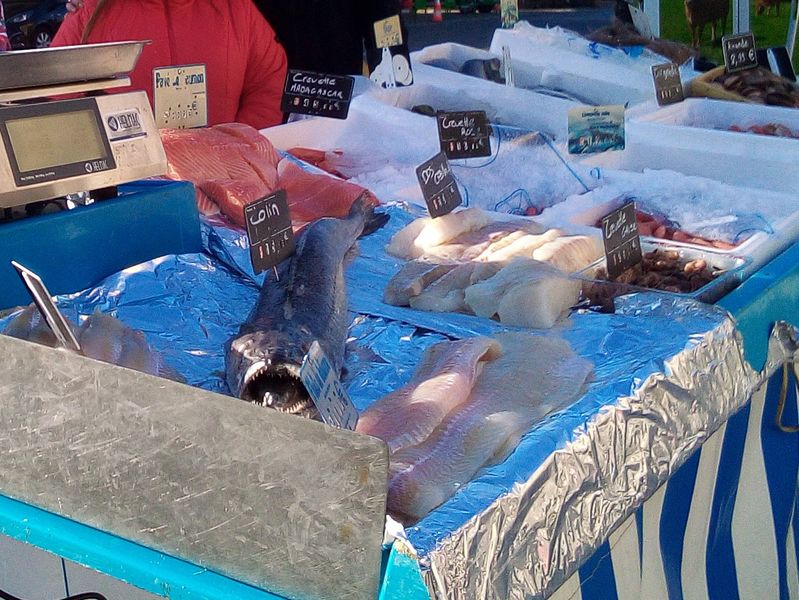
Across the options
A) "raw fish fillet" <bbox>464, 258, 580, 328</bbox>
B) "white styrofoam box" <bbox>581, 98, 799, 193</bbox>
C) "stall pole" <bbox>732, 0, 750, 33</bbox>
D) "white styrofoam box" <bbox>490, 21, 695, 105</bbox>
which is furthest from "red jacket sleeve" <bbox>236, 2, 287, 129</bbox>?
"stall pole" <bbox>732, 0, 750, 33</bbox>

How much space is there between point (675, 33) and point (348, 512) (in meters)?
7.43

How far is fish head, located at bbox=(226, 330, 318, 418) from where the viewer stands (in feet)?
5.21

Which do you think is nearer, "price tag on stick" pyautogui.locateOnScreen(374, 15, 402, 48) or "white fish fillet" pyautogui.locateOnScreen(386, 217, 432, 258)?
"white fish fillet" pyautogui.locateOnScreen(386, 217, 432, 258)

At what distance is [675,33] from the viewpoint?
306 inches

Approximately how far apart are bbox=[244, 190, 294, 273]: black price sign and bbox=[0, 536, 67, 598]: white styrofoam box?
773 mm

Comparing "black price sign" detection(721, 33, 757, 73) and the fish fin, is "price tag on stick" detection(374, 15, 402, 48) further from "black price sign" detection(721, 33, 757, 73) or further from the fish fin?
the fish fin

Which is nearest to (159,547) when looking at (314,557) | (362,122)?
(314,557)

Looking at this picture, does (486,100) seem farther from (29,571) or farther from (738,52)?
(29,571)

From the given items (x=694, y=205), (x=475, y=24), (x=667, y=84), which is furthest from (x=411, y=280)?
(x=475, y=24)

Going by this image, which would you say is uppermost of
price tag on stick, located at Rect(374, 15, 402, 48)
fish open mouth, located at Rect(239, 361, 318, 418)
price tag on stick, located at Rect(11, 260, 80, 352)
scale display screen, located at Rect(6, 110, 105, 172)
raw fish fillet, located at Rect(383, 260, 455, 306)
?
scale display screen, located at Rect(6, 110, 105, 172)

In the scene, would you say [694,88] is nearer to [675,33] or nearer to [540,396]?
[675,33]

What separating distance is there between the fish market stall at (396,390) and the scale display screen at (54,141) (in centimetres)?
4

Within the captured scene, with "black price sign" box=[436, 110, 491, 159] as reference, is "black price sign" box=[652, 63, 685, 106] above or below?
below

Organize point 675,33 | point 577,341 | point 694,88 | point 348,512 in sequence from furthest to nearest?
1. point 675,33
2. point 694,88
3. point 577,341
4. point 348,512
